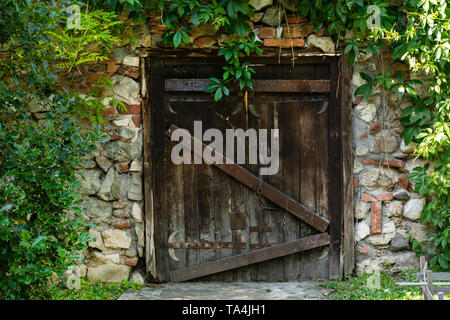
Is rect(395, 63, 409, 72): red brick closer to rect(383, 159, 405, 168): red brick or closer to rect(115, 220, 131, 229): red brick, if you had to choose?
rect(383, 159, 405, 168): red brick

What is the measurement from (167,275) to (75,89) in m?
1.71

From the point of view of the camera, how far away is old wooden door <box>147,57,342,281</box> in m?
3.91

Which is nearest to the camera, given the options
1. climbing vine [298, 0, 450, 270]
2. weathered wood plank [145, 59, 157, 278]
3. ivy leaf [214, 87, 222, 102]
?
climbing vine [298, 0, 450, 270]

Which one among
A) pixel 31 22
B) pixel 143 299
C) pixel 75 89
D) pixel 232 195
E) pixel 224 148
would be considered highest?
pixel 31 22

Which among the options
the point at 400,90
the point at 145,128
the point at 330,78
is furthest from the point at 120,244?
the point at 400,90

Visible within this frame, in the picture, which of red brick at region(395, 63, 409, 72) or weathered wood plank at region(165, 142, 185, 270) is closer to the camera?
red brick at region(395, 63, 409, 72)

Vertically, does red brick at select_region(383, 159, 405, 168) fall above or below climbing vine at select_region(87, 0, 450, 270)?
below

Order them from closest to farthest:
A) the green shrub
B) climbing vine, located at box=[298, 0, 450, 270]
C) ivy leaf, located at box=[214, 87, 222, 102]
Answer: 1. the green shrub
2. climbing vine, located at box=[298, 0, 450, 270]
3. ivy leaf, located at box=[214, 87, 222, 102]

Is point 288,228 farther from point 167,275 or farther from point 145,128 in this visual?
point 145,128

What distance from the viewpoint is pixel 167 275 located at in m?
3.98

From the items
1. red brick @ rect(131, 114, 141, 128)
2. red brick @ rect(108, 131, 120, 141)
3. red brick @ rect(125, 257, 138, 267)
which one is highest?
red brick @ rect(131, 114, 141, 128)

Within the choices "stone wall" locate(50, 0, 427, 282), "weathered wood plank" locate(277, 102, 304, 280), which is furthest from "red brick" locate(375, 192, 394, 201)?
"weathered wood plank" locate(277, 102, 304, 280)

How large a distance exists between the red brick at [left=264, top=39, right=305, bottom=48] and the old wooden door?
5.6 inches

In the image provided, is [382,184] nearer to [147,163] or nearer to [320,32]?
[320,32]
